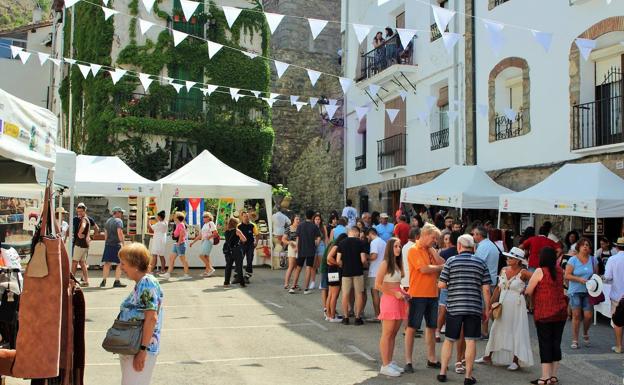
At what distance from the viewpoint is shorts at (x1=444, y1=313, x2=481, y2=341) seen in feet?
20.3

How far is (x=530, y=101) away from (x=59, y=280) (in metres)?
12.3

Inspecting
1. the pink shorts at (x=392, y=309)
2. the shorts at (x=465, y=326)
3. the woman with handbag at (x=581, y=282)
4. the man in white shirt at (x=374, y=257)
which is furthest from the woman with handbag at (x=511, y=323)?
the man in white shirt at (x=374, y=257)

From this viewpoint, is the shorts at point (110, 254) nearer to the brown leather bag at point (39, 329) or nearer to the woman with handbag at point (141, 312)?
the brown leather bag at point (39, 329)

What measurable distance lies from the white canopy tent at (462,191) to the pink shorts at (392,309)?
722 cm

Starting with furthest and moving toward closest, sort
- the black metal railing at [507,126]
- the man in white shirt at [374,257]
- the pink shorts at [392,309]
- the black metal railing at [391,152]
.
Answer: the black metal railing at [391,152], the black metal railing at [507,126], the man in white shirt at [374,257], the pink shorts at [392,309]

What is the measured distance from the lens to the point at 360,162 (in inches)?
906

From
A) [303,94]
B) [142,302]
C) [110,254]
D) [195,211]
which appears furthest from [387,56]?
[142,302]

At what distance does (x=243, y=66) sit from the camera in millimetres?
24312

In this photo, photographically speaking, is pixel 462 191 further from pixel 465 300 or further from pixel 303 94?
pixel 303 94

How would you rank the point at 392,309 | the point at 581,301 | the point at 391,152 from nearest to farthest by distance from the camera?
the point at 392,309, the point at 581,301, the point at 391,152

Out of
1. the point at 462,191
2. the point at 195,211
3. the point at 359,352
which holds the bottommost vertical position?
the point at 359,352

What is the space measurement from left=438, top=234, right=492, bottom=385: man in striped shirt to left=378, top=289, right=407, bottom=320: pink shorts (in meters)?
0.49

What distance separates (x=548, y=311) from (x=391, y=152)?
46.7 ft

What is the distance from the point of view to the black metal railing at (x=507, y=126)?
1481cm
